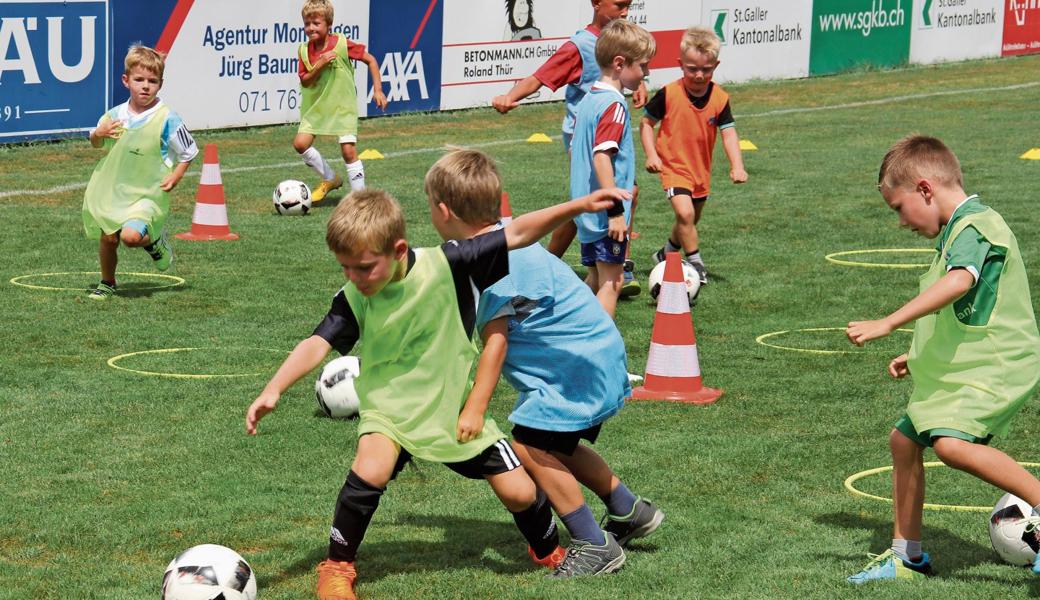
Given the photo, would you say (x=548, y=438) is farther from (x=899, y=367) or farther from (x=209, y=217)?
(x=209, y=217)

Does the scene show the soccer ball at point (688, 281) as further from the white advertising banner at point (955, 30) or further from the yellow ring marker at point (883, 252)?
the white advertising banner at point (955, 30)

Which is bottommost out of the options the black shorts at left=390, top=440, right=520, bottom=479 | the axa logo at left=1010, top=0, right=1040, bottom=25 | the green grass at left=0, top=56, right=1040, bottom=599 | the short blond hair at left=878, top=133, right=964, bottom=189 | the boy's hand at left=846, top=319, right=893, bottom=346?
the green grass at left=0, top=56, right=1040, bottom=599

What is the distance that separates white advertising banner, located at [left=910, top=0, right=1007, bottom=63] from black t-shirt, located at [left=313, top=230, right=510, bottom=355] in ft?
98.1

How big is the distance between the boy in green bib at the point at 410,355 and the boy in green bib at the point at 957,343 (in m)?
1.06

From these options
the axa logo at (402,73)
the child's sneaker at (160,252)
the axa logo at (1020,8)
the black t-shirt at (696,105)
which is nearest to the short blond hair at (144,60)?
the child's sneaker at (160,252)

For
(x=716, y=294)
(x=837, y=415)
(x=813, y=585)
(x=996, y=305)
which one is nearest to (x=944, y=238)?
(x=996, y=305)

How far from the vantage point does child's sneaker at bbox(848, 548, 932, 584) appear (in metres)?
5.30

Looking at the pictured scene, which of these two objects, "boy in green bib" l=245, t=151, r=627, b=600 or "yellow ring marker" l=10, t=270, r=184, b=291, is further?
"yellow ring marker" l=10, t=270, r=184, b=291

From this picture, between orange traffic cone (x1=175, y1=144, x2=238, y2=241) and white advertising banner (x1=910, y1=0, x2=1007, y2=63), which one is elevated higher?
white advertising banner (x1=910, y1=0, x2=1007, y2=63)

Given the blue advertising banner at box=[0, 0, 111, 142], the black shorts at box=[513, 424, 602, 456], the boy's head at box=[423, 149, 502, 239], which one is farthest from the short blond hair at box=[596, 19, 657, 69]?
the blue advertising banner at box=[0, 0, 111, 142]

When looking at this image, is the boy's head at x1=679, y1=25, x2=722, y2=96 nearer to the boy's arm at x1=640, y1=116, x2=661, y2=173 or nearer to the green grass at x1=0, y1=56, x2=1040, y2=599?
the boy's arm at x1=640, y1=116, x2=661, y2=173

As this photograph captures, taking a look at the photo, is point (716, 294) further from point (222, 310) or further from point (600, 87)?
point (222, 310)

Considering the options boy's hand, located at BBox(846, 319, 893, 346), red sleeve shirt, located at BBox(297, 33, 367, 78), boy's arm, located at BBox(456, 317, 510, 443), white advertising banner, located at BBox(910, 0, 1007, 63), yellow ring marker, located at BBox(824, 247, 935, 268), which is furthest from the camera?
white advertising banner, located at BBox(910, 0, 1007, 63)

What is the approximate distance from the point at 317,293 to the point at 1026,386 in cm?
657
